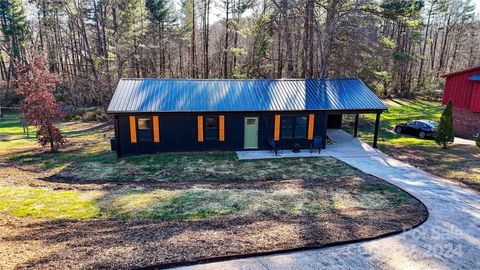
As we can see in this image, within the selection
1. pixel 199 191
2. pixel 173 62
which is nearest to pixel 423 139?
pixel 199 191

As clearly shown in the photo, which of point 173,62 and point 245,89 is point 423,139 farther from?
point 173,62

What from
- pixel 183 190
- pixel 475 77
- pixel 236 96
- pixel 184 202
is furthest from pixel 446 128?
pixel 184 202

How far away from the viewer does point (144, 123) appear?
14.4 meters

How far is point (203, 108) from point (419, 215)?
9.38 metres

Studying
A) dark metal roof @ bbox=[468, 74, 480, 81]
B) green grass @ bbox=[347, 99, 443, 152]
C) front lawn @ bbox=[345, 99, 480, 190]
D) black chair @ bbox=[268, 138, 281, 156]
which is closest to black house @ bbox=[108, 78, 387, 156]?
black chair @ bbox=[268, 138, 281, 156]

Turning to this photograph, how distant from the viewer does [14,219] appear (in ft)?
24.2

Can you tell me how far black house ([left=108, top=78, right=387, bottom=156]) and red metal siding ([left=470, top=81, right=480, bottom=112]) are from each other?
23.5ft

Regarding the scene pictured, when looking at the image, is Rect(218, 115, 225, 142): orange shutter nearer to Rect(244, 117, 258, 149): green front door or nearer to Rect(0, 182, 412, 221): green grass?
Rect(244, 117, 258, 149): green front door

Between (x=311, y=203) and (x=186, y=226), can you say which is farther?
A: (x=311, y=203)

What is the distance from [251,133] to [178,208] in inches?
294

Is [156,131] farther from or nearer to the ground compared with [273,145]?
farther from the ground

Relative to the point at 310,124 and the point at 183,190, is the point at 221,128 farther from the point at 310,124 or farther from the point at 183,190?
the point at 183,190

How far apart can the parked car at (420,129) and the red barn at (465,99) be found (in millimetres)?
1912

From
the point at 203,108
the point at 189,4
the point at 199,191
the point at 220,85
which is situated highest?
the point at 189,4
